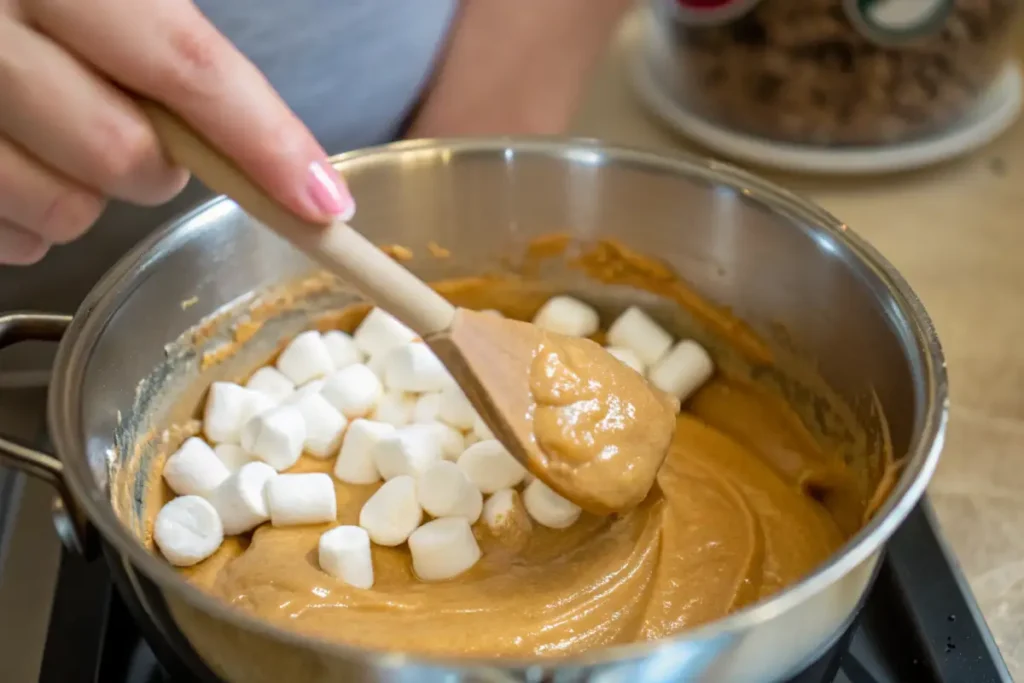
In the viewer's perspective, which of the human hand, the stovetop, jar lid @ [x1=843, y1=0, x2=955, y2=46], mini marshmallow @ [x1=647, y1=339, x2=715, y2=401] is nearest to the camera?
the human hand

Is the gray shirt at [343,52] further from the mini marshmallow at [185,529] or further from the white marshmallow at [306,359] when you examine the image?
the mini marshmallow at [185,529]

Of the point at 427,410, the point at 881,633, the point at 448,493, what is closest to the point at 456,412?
the point at 427,410

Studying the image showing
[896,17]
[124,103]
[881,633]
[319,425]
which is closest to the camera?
[124,103]

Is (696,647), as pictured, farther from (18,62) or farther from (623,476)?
(18,62)

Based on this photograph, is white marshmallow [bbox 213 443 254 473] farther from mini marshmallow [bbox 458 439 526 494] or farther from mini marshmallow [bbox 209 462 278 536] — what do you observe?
mini marshmallow [bbox 458 439 526 494]

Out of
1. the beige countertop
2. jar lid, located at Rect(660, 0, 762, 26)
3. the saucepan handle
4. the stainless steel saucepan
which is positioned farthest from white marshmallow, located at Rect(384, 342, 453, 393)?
jar lid, located at Rect(660, 0, 762, 26)

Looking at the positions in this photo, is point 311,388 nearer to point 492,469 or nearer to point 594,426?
point 492,469

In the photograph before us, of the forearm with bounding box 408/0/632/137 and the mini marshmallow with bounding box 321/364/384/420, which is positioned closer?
the mini marshmallow with bounding box 321/364/384/420
